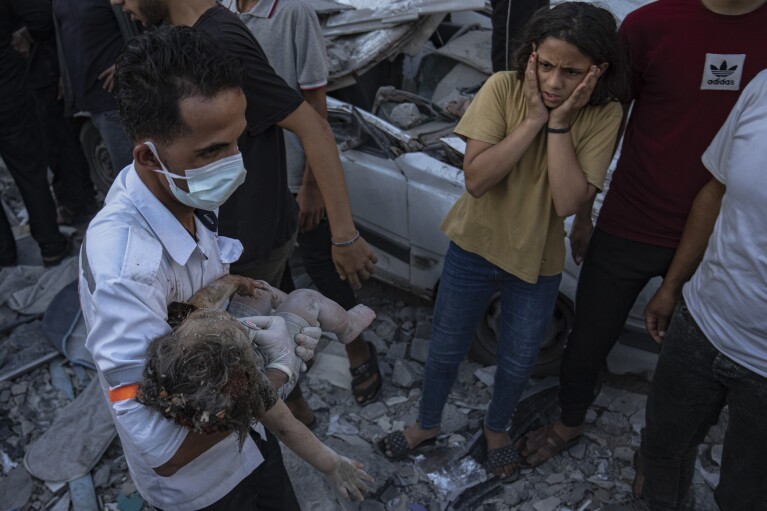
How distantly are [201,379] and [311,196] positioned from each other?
1.96 metres

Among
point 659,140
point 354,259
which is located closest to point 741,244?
point 659,140

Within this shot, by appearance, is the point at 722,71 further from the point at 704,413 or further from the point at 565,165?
the point at 704,413

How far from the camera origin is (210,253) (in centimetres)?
178

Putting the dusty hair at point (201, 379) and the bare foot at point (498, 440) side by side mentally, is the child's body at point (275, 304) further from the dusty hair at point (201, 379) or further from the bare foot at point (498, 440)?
the bare foot at point (498, 440)

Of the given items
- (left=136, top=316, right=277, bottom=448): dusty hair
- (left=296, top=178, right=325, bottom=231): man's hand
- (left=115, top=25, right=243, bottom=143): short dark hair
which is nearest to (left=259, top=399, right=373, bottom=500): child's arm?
(left=136, top=316, right=277, bottom=448): dusty hair

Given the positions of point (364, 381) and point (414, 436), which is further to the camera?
point (364, 381)

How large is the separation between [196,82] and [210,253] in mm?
488

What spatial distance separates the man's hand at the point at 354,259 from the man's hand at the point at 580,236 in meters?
0.96

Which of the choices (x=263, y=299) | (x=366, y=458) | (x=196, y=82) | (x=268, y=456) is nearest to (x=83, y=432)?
(x=366, y=458)

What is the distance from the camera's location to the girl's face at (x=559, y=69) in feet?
7.46

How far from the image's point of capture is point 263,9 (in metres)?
2.97

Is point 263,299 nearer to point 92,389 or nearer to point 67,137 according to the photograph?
point 92,389

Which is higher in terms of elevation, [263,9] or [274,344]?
[263,9]

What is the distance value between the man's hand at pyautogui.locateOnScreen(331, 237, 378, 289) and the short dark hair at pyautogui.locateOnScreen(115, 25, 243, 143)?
116 cm
